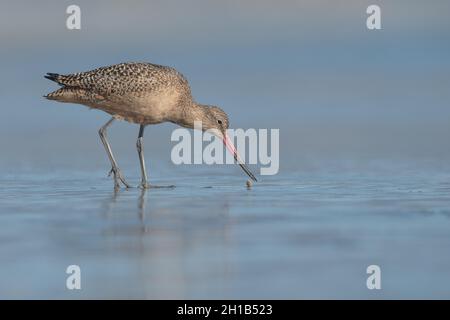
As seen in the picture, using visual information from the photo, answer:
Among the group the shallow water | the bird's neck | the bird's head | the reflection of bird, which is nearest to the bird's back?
the reflection of bird

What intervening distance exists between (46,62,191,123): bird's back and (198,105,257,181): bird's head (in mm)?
306

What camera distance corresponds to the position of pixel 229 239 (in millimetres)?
8414

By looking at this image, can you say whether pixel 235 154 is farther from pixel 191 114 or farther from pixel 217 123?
pixel 191 114

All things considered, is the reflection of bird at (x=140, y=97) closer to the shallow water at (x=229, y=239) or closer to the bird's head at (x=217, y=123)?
the bird's head at (x=217, y=123)

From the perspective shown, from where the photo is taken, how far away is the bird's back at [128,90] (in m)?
12.5

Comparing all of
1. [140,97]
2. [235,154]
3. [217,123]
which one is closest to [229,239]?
[140,97]

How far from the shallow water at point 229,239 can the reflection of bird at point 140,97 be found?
3.19 feet

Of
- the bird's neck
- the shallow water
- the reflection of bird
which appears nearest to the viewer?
the shallow water

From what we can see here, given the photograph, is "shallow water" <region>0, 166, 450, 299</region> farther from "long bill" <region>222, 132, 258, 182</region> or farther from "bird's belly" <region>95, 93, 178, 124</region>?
"bird's belly" <region>95, 93, 178, 124</region>

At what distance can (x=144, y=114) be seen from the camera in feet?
41.4

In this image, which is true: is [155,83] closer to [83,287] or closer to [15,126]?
[83,287]

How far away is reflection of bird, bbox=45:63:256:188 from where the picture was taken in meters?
12.5

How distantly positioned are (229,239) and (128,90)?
4.43 meters

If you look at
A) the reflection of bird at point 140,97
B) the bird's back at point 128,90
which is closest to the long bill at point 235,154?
the reflection of bird at point 140,97
